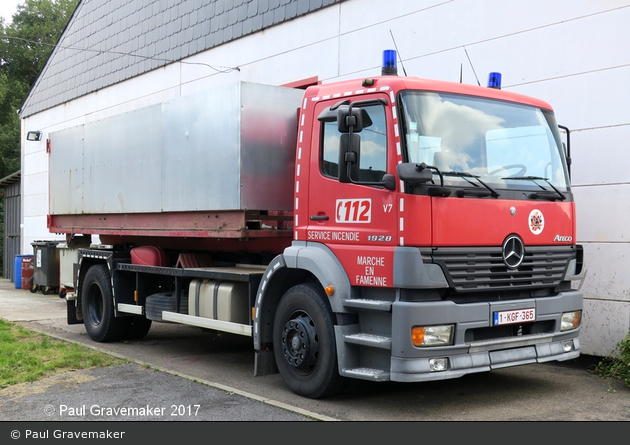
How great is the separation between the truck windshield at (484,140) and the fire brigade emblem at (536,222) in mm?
245

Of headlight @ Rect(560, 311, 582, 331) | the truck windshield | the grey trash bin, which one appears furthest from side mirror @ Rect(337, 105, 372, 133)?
the grey trash bin

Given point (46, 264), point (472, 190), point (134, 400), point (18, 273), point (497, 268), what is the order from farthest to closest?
point (18, 273) → point (46, 264) → point (134, 400) → point (497, 268) → point (472, 190)

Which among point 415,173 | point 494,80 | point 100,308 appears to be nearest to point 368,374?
point 415,173

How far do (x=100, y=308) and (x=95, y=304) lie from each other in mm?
181

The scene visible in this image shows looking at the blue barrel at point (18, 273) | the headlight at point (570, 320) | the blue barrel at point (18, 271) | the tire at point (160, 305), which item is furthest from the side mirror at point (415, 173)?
the blue barrel at point (18, 273)

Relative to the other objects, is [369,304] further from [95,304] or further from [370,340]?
[95,304]

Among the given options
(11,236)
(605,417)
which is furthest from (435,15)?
(11,236)

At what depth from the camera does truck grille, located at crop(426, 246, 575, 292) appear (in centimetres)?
604

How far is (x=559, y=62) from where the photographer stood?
8867 mm

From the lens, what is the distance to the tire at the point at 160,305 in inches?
353

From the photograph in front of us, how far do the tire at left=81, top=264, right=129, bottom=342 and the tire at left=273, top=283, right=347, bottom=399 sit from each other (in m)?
4.02

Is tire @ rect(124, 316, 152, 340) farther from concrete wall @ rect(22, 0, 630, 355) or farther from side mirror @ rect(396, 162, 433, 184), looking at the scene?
side mirror @ rect(396, 162, 433, 184)

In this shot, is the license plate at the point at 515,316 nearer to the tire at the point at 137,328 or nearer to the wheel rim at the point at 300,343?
the wheel rim at the point at 300,343

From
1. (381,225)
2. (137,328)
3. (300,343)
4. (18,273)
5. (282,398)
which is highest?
(381,225)
